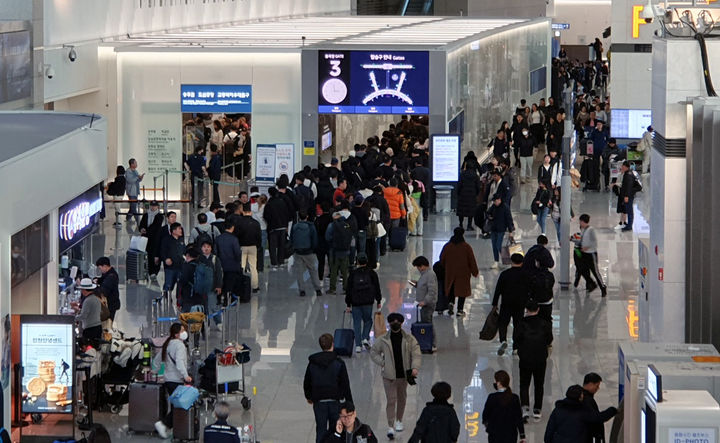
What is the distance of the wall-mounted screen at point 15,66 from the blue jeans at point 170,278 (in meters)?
6.74

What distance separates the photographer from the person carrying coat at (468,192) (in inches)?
985

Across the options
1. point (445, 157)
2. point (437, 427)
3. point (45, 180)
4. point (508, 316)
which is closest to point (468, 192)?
point (445, 157)

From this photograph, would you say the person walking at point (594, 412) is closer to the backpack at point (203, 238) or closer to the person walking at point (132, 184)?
the backpack at point (203, 238)

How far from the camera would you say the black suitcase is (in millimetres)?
13406

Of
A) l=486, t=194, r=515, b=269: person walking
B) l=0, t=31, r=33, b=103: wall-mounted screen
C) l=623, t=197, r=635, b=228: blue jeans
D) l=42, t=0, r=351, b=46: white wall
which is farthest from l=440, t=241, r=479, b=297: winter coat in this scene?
l=42, t=0, r=351, b=46: white wall

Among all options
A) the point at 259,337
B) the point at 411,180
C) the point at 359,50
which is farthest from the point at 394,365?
the point at 359,50

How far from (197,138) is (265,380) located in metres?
15.5

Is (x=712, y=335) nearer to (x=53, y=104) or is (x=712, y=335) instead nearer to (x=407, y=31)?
(x=53, y=104)

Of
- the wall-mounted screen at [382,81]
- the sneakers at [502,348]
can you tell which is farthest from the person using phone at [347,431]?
the wall-mounted screen at [382,81]

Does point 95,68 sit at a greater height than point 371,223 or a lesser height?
greater

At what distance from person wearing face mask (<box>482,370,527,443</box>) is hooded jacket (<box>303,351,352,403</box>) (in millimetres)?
1372

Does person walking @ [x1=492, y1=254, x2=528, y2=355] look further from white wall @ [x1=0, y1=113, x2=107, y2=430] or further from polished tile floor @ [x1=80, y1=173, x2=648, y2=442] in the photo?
white wall @ [x1=0, y1=113, x2=107, y2=430]

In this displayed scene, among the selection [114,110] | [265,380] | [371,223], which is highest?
[114,110]

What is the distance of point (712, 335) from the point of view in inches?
538
